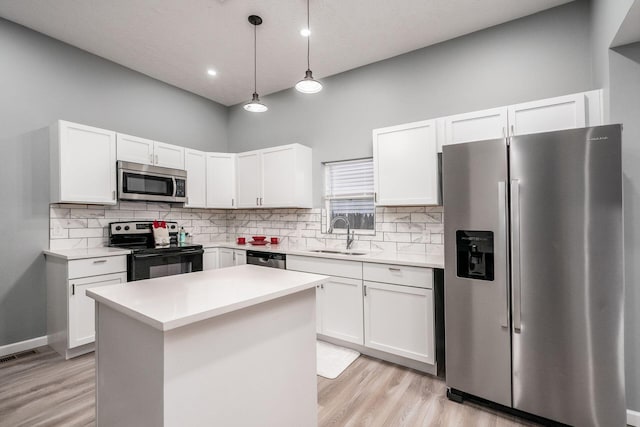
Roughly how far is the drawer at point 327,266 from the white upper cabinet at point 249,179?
1248 mm

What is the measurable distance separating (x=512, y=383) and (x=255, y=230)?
367cm

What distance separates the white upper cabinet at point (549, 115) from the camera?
2293 millimetres

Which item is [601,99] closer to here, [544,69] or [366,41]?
[544,69]

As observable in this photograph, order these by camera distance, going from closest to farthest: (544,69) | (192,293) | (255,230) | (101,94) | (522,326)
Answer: (192,293), (522,326), (544,69), (101,94), (255,230)

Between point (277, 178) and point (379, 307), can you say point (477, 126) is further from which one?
point (277, 178)

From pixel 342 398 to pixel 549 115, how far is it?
2.69 meters

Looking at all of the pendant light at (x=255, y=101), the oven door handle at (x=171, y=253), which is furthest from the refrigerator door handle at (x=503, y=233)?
the oven door handle at (x=171, y=253)

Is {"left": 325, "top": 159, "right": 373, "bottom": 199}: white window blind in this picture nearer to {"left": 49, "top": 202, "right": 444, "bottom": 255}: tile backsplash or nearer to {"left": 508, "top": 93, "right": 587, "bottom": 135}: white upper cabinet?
{"left": 49, "top": 202, "right": 444, "bottom": 255}: tile backsplash

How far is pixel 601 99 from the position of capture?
2.21 m

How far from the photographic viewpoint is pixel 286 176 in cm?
401

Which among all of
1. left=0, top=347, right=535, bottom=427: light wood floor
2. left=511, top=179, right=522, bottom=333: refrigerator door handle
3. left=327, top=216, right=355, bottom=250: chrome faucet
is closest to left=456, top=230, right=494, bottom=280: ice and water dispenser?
left=511, top=179, right=522, bottom=333: refrigerator door handle

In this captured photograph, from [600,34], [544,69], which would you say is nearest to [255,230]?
[544,69]

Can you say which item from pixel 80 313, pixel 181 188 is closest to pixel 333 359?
pixel 80 313

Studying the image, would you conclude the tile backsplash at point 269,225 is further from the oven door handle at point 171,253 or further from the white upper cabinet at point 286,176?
the oven door handle at point 171,253
